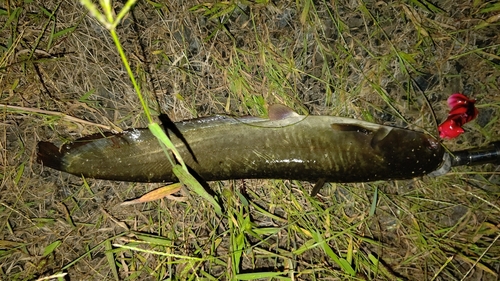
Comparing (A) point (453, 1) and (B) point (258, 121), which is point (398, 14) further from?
(B) point (258, 121)

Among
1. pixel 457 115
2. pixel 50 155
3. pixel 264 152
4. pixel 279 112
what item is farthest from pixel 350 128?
pixel 50 155

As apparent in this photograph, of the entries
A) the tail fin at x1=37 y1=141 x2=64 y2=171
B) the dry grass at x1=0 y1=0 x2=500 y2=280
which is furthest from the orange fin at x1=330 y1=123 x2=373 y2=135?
the tail fin at x1=37 y1=141 x2=64 y2=171

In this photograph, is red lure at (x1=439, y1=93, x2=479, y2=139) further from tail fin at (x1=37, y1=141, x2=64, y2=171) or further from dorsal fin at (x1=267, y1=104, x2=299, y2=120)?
tail fin at (x1=37, y1=141, x2=64, y2=171)

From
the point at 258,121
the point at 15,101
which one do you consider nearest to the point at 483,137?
the point at 258,121

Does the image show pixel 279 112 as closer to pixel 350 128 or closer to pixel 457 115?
pixel 350 128

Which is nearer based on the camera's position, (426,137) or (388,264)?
(426,137)

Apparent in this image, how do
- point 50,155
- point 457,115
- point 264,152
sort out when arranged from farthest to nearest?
point 457,115 → point 50,155 → point 264,152
